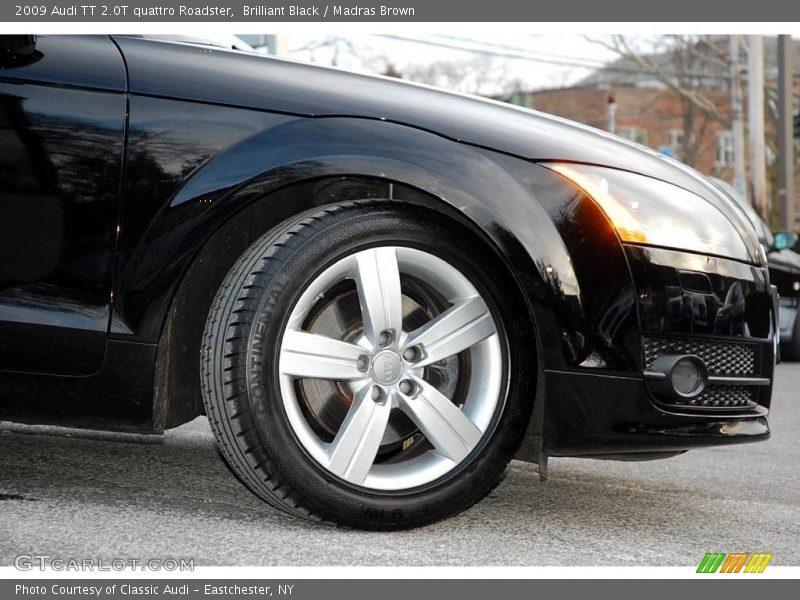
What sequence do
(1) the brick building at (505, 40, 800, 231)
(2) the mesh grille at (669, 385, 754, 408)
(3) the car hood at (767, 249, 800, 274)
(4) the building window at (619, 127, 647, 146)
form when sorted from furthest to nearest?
1. (4) the building window at (619, 127, 647, 146)
2. (1) the brick building at (505, 40, 800, 231)
3. (3) the car hood at (767, 249, 800, 274)
4. (2) the mesh grille at (669, 385, 754, 408)

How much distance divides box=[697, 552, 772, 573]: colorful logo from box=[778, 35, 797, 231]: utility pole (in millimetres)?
18932

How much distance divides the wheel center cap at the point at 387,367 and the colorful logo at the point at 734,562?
841mm

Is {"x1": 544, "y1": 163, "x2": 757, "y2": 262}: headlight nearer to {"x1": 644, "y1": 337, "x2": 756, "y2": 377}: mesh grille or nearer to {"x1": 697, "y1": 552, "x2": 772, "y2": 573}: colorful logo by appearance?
{"x1": 644, "y1": 337, "x2": 756, "y2": 377}: mesh grille

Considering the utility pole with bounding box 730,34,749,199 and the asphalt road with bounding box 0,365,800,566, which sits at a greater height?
the utility pole with bounding box 730,34,749,199

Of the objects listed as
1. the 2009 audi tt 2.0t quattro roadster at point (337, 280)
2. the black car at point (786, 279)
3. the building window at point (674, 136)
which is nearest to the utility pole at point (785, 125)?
the black car at point (786, 279)

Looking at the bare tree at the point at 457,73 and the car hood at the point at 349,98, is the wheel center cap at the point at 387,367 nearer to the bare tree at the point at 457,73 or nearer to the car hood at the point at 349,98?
the car hood at the point at 349,98

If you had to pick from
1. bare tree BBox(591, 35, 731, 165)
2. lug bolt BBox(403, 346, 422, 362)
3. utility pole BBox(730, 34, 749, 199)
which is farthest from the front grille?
bare tree BBox(591, 35, 731, 165)

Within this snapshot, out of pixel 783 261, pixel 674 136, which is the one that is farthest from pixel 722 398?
pixel 674 136

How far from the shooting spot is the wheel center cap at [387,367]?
2.53 meters

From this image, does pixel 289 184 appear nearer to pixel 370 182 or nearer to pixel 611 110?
pixel 370 182

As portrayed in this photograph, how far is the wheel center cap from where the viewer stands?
2529 mm

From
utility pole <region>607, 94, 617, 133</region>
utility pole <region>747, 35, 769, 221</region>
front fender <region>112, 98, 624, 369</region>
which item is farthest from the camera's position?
utility pole <region>607, 94, 617, 133</region>

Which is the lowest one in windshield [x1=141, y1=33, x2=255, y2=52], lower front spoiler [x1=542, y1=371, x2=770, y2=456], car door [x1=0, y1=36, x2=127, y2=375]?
lower front spoiler [x1=542, y1=371, x2=770, y2=456]
